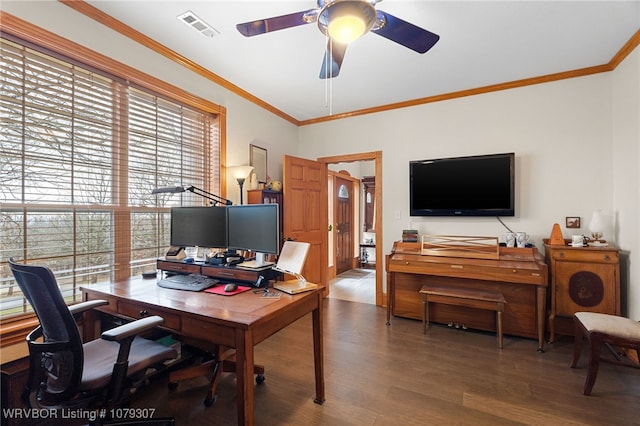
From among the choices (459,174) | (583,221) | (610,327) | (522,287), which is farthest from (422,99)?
(610,327)

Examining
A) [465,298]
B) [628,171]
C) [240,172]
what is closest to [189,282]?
[240,172]

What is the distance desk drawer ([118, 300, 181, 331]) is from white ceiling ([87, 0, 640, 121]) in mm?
2050

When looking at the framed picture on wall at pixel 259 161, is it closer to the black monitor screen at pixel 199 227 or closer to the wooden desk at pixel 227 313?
the black monitor screen at pixel 199 227

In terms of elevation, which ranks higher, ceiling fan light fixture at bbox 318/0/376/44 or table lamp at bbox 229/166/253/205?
ceiling fan light fixture at bbox 318/0/376/44

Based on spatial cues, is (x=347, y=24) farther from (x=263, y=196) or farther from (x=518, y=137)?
(x=518, y=137)

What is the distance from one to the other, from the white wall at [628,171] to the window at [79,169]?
13.4 feet

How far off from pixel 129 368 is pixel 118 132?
5.86 ft

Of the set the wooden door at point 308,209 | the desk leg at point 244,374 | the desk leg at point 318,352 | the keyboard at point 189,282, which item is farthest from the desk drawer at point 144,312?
the wooden door at point 308,209

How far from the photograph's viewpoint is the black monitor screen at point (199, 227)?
220 cm

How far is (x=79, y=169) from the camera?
203cm

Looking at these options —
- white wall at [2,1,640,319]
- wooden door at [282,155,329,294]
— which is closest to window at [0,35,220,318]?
white wall at [2,1,640,319]

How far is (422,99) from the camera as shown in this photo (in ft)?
12.0

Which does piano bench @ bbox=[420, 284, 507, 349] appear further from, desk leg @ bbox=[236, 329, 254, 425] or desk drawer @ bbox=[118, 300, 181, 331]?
desk drawer @ bbox=[118, 300, 181, 331]

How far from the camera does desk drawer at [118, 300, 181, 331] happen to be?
1.53 m
